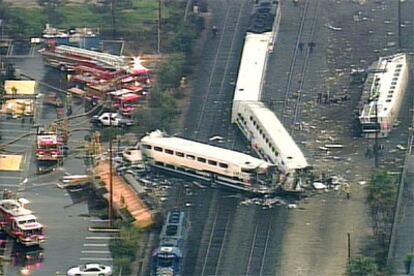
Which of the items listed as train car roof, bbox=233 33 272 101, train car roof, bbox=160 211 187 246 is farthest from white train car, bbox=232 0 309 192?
train car roof, bbox=160 211 187 246

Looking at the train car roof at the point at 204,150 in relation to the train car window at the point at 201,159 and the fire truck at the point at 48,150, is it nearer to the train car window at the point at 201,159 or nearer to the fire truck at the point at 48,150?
the train car window at the point at 201,159

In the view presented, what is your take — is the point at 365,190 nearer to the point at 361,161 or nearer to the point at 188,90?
the point at 361,161

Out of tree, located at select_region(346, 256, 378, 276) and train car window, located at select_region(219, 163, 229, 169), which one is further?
train car window, located at select_region(219, 163, 229, 169)

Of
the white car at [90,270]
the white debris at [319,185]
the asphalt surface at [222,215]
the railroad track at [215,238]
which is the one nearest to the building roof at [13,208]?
the white car at [90,270]

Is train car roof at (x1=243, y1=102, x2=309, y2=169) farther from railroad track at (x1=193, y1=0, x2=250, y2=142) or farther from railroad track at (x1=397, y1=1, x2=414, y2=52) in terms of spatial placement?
railroad track at (x1=397, y1=1, x2=414, y2=52)

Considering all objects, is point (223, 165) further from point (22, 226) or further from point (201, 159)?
point (22, 226)

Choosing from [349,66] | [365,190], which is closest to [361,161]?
[365,190]
